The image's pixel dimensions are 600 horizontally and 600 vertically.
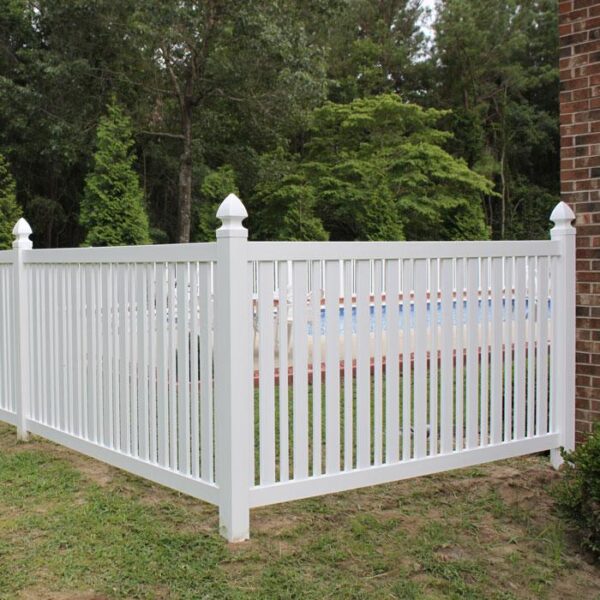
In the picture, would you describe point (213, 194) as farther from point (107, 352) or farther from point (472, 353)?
point (472, 353)

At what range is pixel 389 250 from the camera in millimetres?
3660

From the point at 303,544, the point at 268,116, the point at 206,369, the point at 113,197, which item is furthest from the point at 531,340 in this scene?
the point at 268,116

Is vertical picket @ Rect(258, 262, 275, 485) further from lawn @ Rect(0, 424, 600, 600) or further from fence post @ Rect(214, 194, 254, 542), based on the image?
lawn @ Rect(0, 424, 600, 600)

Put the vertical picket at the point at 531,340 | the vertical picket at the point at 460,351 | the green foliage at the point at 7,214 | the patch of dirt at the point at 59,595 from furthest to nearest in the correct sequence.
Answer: the green foliage at the point at 7,214 → the vertical picket at the point at 531,340 → the vertical picket at the point at 460,351 → the patch of dirt at the point at 59,595

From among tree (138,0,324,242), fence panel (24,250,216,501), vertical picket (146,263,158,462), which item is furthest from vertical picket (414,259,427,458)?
tree (138,0,324,242)

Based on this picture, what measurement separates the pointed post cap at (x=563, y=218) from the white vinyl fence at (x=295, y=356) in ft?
0.05

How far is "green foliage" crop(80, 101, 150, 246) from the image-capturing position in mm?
15305

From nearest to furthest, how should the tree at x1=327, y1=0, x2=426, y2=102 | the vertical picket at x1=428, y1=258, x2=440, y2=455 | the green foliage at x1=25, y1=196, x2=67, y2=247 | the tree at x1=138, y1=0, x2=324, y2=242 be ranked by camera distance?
the vertical picket at x1=428, y1=258, x2=440, y2=455 → the tree at x1=138, y1=0, x2=324, y2=242 → the green foliage at x1=25, y1=196, x2=67, y2=247 → the tree at x1=327, y1=0, x2=426, y2=102

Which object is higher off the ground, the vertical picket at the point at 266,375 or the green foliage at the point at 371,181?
the green foliage at the point at 371,181

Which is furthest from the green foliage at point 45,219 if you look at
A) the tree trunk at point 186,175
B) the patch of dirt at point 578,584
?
the patch of dirt at point 578,584

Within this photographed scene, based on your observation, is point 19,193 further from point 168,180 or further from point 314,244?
point 314,244

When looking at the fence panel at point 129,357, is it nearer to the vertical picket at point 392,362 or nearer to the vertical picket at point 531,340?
the vertical picket at point 392,362

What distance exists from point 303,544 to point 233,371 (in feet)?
2.79

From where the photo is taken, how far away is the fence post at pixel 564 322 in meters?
4.32
